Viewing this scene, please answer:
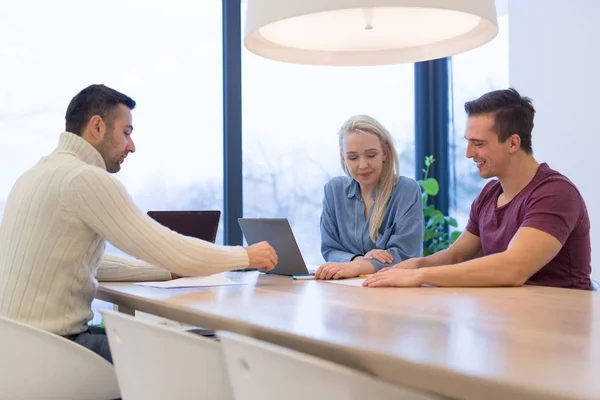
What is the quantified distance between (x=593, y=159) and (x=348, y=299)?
9.31ft

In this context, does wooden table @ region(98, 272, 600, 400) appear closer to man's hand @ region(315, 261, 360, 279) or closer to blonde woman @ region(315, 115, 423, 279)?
man's hand @ region(315, 261, 360, 279)

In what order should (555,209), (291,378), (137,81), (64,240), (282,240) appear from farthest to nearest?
(137,81)
(282,240)
(555,209)
(64,240)
(291,378)

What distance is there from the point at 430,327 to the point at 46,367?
106cm

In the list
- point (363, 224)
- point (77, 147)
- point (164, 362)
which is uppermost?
point (77, 147)

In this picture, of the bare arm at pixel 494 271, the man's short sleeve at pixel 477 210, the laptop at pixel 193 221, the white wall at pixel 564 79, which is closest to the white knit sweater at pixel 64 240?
the laptop at pixel 193 221

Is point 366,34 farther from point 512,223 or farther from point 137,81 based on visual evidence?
point 137,81

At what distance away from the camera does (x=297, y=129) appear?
4.86 m

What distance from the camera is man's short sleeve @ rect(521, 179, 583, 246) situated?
2.11 metres

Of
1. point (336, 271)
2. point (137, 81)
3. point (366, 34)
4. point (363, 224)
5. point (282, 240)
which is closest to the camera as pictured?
point (366, 34)

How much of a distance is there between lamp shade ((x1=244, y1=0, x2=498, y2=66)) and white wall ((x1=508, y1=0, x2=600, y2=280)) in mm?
2216

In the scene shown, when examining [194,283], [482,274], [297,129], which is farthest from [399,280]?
[297,129]

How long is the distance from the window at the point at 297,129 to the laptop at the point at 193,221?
192 cm

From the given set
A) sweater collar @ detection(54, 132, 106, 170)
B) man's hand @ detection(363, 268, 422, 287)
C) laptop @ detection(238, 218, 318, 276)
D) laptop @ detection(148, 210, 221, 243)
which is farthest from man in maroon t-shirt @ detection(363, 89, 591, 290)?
sweater collar @ detection(54, 132, 106, 170)

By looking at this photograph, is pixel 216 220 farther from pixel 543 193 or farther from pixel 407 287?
pixel 543 193
